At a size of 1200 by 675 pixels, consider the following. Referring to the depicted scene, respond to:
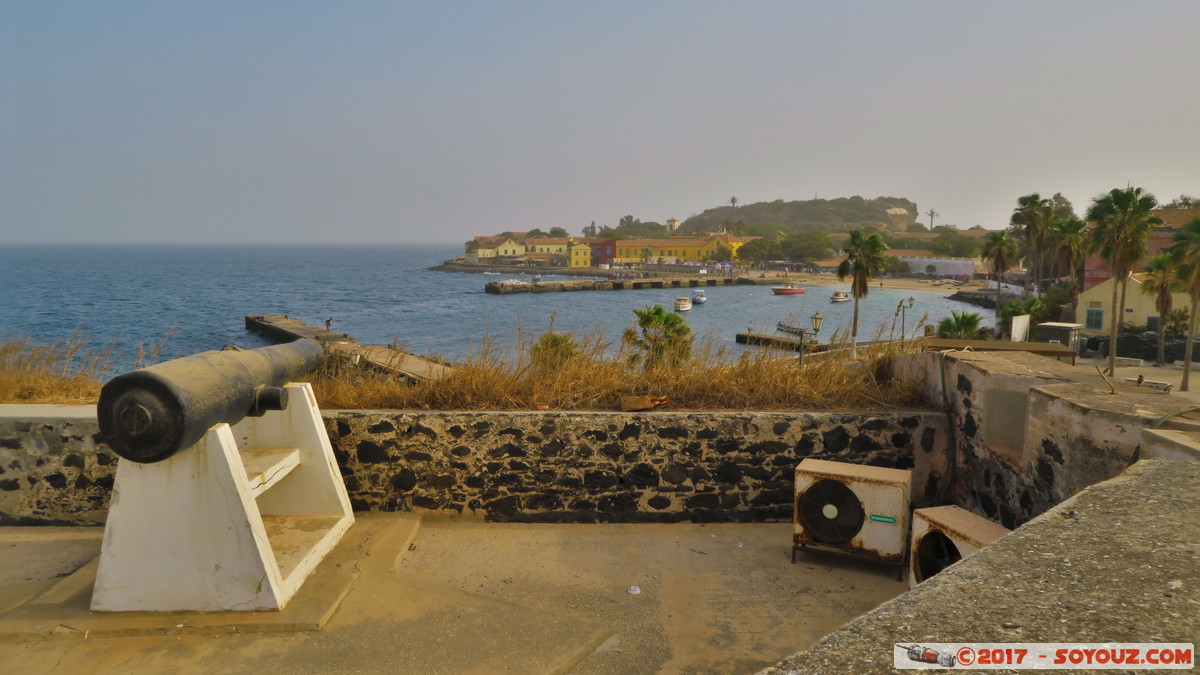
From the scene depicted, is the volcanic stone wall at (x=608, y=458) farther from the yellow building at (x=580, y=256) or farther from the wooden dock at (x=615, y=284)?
the yellow building at (x=580, y=256)

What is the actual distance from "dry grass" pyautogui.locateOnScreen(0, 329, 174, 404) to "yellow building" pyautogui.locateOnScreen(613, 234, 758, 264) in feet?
482

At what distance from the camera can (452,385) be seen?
5699 mm

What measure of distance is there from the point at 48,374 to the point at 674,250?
15144 centimetres

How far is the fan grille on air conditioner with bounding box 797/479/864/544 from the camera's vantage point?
4402mm

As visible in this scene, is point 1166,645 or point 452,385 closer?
point 1166,645

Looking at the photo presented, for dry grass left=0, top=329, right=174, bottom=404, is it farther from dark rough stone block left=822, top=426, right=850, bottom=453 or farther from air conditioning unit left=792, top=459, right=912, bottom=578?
dark rough stone block left=822, top=426, right=850, bottom=453

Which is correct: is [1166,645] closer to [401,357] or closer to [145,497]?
[145,497]

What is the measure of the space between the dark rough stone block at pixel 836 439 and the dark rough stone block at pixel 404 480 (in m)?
2.97

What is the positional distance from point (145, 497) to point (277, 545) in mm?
874

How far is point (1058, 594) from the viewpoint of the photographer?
182 centimetres

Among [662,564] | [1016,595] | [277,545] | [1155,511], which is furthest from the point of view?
[662,564]

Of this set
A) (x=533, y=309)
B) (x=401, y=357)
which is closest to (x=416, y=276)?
(x=533, y=309)

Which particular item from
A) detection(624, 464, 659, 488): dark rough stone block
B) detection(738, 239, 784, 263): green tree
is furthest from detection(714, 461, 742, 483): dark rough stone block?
detection(738, 239, 784, 263): green tree

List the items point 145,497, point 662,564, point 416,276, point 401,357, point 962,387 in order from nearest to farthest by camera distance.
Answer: point 145,497
point 662,564
point 962,387
point 401,357
point 416,276
